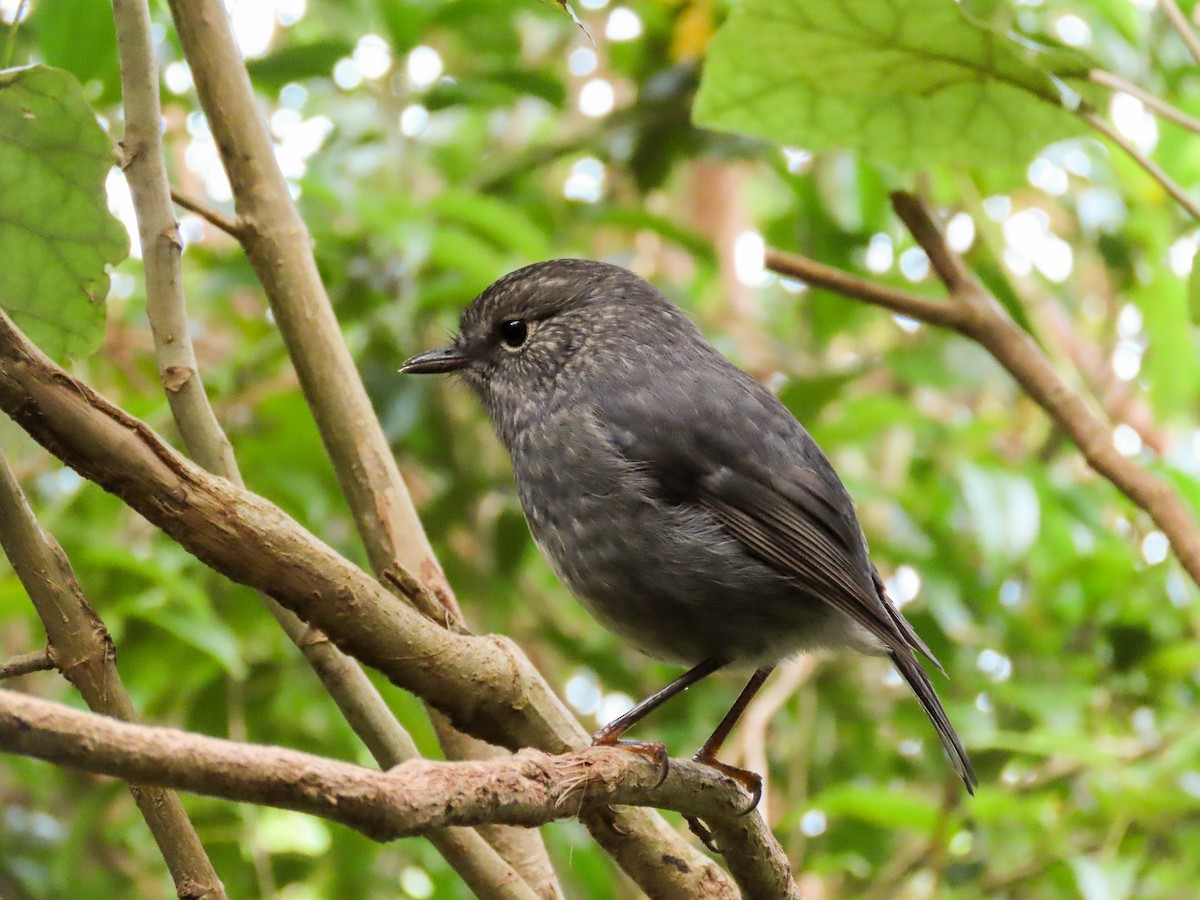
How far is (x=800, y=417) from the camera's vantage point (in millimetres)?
3424

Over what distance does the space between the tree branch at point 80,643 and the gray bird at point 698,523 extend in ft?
2.43

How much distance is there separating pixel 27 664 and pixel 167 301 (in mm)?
545

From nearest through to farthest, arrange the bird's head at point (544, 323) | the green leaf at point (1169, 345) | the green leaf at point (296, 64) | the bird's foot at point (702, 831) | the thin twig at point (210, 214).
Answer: the thin twig at point (210, 214) → the bird's foot at point (702, 831) → the bird's head at point (544, 323) → the green leaf at point (296, 64) → the green leaf at point (1169, 345)

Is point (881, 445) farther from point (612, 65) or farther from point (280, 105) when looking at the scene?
point (280, 105)

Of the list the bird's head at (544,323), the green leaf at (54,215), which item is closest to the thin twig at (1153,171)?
the bird's head at (544,323)

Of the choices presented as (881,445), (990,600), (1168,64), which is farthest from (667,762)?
(881,445)

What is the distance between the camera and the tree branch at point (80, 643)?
1443 mm

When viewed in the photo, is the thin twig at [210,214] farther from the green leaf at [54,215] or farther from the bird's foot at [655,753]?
the bird's foot at [655,753]

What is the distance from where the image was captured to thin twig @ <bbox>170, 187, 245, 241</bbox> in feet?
6.30

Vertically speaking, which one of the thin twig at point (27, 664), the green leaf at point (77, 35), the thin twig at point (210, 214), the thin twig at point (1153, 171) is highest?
the green leaf at point (77, 35)

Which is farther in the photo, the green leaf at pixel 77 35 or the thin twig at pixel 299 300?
the green leaf at pixel 77 35

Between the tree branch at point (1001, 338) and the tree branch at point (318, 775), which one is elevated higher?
the tree branch at point (318, 775)

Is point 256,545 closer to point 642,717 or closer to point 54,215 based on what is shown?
point 54,215

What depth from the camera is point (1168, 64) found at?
388cm
